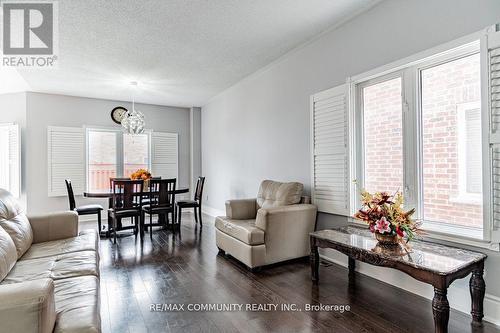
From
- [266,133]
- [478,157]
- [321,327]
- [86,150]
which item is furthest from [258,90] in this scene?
[86,150]

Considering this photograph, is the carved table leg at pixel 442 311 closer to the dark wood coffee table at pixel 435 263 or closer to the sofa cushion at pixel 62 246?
the dark wood coffee table at pixel 435 263

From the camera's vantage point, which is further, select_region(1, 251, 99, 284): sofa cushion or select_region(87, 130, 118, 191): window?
select_region(87, 130, 118, 191): window

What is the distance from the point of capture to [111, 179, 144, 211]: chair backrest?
4171 mm

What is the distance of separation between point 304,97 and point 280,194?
1.36m

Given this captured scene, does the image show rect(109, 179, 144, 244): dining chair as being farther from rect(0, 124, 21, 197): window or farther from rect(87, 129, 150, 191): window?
rect(0, 124, 21, 197): window

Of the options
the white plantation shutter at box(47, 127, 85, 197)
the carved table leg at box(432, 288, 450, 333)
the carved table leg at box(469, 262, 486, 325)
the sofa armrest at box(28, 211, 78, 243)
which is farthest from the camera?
the white plantation shutter at box(47, 127, 85, 197)

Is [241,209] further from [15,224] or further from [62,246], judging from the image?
[15,224]

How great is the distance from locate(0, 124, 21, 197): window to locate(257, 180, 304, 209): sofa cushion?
16.7ft

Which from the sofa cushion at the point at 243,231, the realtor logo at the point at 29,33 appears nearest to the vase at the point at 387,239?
the sofa cushion at the point at 243,231

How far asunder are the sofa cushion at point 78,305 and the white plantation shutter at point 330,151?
2484 millimetres

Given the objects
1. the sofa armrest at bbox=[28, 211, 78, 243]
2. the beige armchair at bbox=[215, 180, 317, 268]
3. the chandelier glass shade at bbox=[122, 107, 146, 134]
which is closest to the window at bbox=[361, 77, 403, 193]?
the beige armchair at bbox=[215, 180, 317, 268]

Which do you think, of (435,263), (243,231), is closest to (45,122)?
(243,231)

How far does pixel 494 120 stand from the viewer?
6.28 ft

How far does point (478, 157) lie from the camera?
2.11 metres
